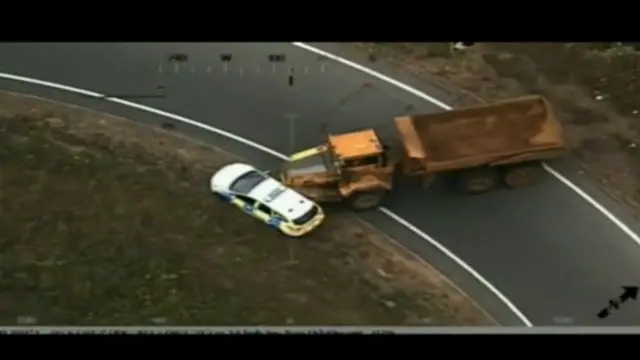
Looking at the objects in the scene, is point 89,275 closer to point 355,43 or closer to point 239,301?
point 239,301

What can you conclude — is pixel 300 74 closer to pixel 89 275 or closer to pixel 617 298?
pixel 89 275

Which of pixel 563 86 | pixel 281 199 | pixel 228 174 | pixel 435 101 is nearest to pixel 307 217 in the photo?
pixel 281 199

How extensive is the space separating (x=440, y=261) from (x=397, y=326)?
5.3 inches

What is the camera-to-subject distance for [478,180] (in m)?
1.61

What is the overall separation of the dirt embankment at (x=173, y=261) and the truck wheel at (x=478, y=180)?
0.16 m

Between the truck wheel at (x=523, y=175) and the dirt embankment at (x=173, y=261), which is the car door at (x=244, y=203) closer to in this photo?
the dirt embankment at (x=173, y=261)

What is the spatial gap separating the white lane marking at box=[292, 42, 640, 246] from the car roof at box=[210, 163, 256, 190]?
0.23 m

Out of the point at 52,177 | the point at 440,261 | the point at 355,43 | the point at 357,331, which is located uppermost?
the point at 355,43

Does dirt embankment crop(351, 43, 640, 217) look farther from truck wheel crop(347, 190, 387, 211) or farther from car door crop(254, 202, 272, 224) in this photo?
car door crop(254, 202, 272, 224)

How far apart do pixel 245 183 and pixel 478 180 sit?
1.32 ft

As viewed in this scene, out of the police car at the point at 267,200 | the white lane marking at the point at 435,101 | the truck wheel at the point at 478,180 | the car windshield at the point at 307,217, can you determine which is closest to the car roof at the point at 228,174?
the police car at the point at 267,200
